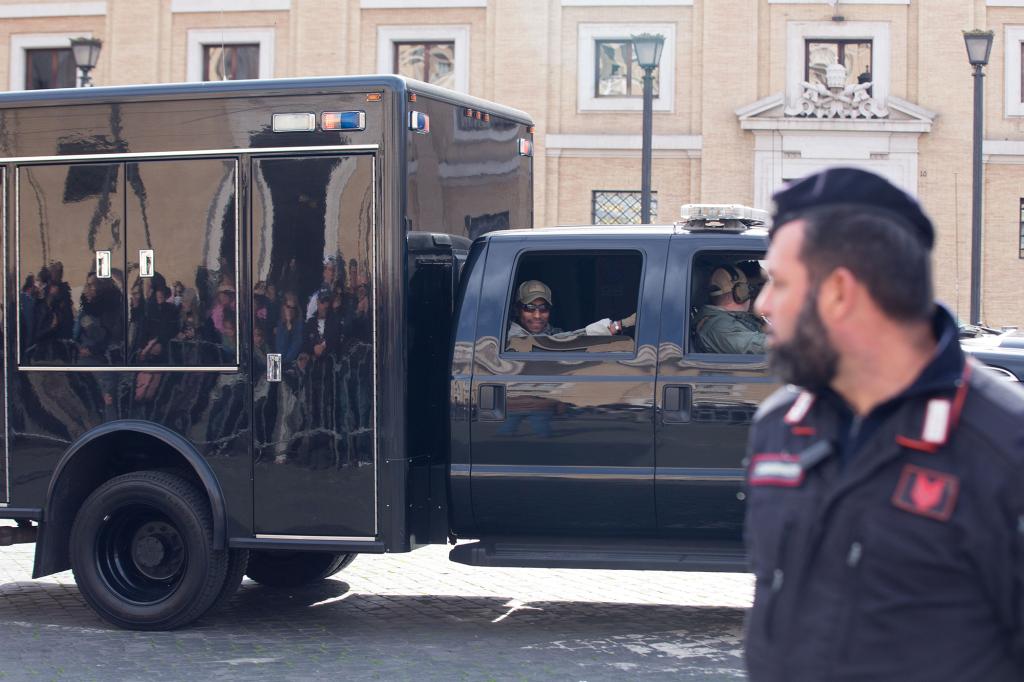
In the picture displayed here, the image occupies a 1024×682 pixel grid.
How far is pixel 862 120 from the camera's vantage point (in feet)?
102

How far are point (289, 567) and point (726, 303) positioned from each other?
3.16 m

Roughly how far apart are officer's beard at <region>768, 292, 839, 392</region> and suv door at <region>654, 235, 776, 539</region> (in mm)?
4480

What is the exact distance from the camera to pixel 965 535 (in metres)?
2.03

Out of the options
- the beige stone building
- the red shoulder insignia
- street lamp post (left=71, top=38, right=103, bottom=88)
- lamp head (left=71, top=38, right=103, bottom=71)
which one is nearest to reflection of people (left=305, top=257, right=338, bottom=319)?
the red shoulder insignia

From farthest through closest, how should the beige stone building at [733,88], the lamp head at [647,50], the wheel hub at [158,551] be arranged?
the beige stone building at [733,88] → the lamp head at [647,50] → the wheel hub at [158,551]

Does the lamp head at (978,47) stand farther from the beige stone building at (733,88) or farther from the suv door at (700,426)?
the suv door at (700,426)

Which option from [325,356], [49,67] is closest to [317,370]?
[325,356]

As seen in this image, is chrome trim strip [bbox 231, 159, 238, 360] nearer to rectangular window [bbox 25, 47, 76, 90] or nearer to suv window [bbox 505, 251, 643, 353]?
suv window [bbox 505, 251, 643, 353]

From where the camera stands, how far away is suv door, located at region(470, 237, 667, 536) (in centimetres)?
678

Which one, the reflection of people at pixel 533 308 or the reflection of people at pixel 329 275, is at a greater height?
the reflection of people at pixel 329 275

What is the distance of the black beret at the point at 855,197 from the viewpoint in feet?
7.20

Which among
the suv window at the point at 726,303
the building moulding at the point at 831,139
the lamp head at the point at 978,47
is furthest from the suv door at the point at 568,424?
the building moulding at the point at 831,139

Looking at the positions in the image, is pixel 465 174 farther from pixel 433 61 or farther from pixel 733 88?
pixel 433 61

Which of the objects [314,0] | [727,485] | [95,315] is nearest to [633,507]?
[727,485]
